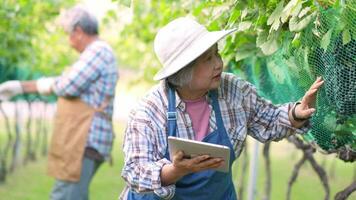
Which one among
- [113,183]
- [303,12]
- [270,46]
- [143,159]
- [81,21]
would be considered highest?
[81,21]

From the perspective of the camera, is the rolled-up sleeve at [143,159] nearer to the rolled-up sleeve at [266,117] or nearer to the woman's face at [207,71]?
the woman's face at [207,71]

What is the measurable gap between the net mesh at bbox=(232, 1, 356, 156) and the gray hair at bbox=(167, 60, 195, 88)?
1.49 ft

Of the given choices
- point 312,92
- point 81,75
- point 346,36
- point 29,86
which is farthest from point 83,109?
point 346,36

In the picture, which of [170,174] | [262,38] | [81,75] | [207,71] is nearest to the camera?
[170,174]

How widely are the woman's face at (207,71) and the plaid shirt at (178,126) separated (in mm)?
132

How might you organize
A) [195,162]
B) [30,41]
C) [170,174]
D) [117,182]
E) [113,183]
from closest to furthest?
1. [195,162]
2. [170,174]
3. [30,41]
4. [113,183]
5. [117,182]

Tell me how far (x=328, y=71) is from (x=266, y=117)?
1.49ft

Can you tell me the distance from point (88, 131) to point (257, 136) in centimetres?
265

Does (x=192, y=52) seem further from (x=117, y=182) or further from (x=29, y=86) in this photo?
(x=117, y=182)

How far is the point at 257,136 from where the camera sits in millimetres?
3727

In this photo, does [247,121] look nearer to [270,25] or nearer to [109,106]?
[270,25]

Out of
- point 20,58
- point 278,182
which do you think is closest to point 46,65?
point 20,58

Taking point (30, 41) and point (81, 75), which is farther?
point (30, 41)

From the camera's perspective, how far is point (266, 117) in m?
3.67
